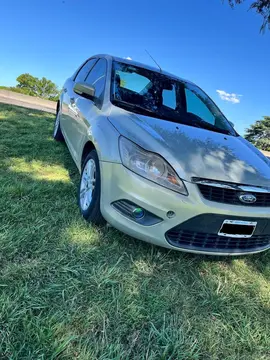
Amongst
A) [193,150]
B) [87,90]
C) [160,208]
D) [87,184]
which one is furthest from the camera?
[87,90]

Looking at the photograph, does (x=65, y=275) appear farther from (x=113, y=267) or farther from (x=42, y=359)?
(x=42, y=359)

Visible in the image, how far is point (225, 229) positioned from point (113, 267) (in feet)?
2.84

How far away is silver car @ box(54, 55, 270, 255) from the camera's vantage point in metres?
2.14

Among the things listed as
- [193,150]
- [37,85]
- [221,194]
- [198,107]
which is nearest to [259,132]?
[198,107]

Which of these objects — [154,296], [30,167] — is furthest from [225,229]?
[30,167]

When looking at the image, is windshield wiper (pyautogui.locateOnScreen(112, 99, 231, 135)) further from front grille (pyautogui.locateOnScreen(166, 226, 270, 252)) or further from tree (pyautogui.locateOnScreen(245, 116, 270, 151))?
tree (pyautogui.locateOnScreen(245, 116, 270, 151))

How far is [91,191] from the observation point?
2699 mm

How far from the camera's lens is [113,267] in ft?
7.11

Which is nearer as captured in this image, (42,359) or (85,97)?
(42,359)

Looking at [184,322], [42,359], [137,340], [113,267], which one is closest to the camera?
[42,359]

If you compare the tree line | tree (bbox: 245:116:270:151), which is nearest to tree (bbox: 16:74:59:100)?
the tree line

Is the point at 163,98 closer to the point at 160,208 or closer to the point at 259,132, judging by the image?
the point at 160,208

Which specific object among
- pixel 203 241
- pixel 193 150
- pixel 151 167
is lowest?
pixel 203 241

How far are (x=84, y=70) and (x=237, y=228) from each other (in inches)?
137
